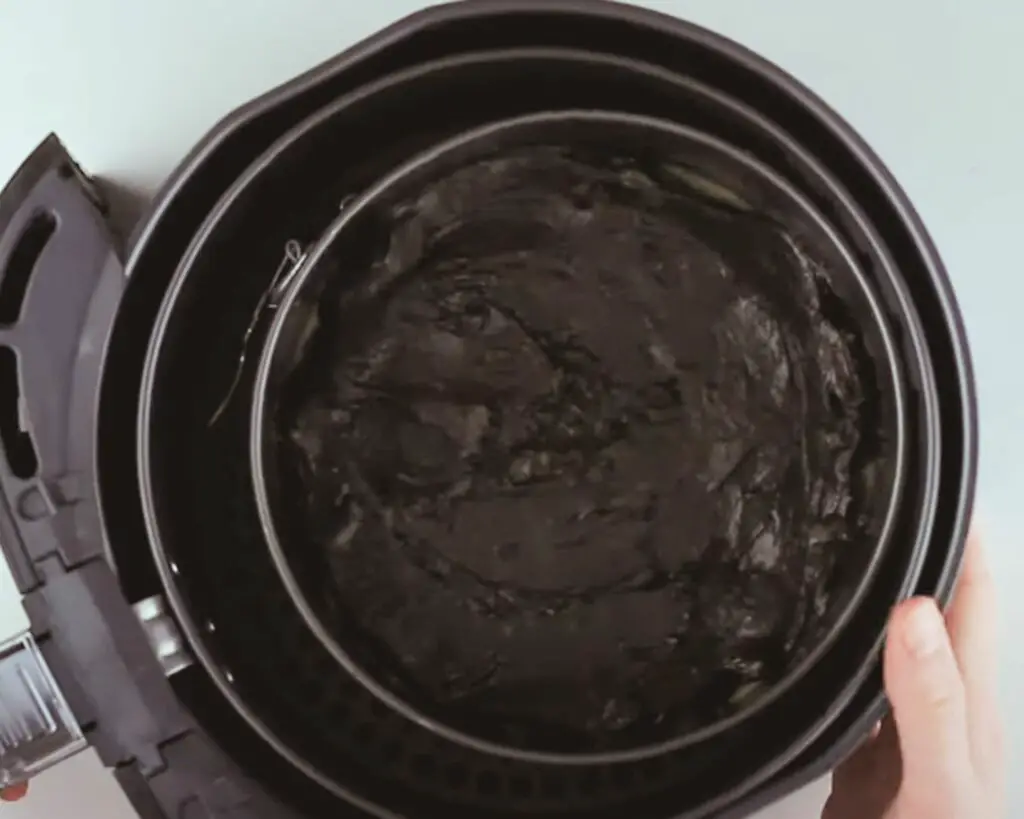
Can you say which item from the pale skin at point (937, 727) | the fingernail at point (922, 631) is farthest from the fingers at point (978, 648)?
the fingernail at point (922, 631)

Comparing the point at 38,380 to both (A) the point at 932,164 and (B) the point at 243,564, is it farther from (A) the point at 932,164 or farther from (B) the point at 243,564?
(A) the point at 932,164

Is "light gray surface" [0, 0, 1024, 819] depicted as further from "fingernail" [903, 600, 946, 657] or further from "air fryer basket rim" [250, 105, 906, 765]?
"fingernail" [903, 600, 946, 657]

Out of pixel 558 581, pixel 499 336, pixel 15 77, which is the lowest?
pixel 558 581

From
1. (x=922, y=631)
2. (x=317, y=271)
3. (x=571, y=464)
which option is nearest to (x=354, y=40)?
(x=317, y=271)

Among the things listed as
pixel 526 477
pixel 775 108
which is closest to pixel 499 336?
pixel 526 477

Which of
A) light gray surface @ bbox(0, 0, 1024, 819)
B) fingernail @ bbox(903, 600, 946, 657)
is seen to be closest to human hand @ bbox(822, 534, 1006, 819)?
fingernail @ bbox(903, 600, 946, 657)

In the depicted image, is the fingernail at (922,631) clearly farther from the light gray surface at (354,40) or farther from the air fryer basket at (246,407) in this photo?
the light gray surface at (354,40)

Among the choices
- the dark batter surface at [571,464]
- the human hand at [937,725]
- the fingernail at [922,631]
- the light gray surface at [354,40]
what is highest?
the light gray surface at [354,40]
